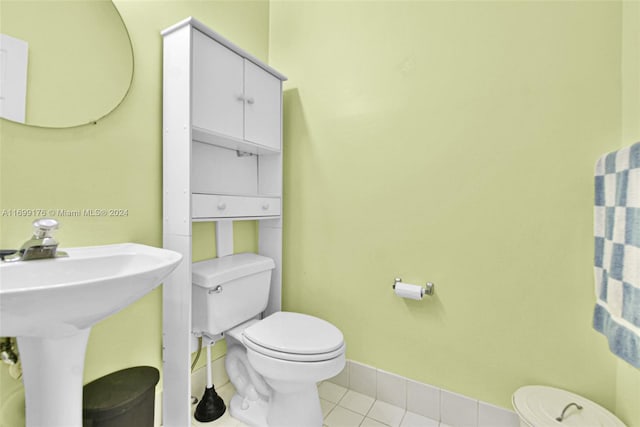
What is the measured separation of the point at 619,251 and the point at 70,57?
1872mm

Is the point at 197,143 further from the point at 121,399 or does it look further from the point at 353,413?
the point at 353,413

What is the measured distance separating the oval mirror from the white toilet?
0.75 meters

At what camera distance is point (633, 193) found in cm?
84

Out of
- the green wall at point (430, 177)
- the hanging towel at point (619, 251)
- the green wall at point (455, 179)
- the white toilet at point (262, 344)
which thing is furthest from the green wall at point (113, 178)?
the hanging towel at point (619, 251)

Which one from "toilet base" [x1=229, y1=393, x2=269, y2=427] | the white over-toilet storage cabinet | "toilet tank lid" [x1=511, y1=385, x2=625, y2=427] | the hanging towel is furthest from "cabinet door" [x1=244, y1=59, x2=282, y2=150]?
"toilet tank lid" [x1=511, y1=385, x2=625, y2=427]

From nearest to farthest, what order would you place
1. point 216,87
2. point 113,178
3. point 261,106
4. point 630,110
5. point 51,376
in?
1. point 51,376
2. point 630,110
3. point 113,178
4. point 216,87
5. point 261,106

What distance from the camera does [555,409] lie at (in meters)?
1.04

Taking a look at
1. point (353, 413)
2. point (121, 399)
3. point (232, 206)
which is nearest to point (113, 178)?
point (232, 206)

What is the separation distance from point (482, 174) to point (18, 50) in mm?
1699

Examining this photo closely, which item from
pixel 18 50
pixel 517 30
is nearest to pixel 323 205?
pixel 517 30

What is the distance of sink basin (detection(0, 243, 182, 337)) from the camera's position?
600mm

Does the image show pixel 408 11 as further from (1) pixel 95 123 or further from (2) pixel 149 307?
(2) pixel 149 307

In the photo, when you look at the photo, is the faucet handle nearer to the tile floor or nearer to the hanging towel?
the tile floor

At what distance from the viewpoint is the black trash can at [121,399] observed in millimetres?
970
